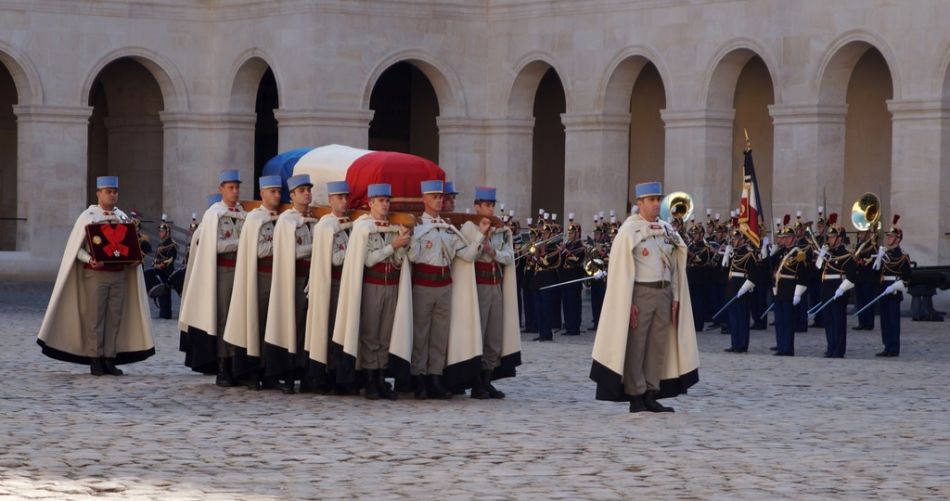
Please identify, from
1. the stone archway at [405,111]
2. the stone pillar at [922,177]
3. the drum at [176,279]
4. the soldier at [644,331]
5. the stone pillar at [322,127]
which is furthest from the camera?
the stone archway at [405,111]

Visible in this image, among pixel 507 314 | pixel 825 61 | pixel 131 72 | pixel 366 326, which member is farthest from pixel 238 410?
pixel 131 72

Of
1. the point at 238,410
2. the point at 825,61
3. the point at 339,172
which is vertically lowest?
the point at 238,410

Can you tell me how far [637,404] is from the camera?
512 inches

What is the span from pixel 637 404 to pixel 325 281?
2.61 metres

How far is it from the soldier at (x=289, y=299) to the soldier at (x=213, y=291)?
0.46 m

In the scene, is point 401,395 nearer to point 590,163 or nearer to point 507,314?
point 507,314

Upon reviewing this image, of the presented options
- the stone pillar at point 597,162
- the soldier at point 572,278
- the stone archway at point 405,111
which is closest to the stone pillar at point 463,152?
the stone pillar at point 597,162

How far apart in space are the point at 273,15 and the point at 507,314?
17.1 meters

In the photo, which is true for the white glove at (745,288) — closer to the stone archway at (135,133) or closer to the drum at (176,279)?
the drum at (176,279)

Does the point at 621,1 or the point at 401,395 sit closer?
the point at 401,395

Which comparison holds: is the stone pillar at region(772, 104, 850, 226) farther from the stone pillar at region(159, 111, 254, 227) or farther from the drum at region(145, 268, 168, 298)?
the stone pillar at region(159, 111, 254, 227)

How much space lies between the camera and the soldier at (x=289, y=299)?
14.4 m

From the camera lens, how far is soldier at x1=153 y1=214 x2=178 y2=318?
23.5 metres

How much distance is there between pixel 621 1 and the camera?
96.3 feet
